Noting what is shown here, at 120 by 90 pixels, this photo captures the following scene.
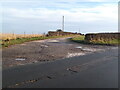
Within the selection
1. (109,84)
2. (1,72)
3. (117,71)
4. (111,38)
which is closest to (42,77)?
(1,72)

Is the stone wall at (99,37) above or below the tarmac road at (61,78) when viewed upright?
above

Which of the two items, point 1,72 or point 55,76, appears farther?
point 1,72

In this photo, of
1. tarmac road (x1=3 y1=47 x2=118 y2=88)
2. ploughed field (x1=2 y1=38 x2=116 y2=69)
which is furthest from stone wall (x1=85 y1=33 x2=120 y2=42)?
tarmac road (x1=3 y1=47 x2=118 y2=88)

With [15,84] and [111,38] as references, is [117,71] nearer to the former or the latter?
[15,84]

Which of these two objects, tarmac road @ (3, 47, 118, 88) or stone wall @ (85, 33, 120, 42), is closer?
tarmac road @ (3, 47, 118, 88)

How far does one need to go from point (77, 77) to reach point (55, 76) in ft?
3.10

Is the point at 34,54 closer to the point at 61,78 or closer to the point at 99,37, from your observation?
the point at 61,78

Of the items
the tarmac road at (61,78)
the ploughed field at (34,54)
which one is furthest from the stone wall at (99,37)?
the tarmac road at (61,78)

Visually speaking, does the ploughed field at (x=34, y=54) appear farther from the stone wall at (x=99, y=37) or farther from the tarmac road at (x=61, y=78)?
the stone wall at (x=99, y=37)

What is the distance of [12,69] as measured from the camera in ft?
36.7

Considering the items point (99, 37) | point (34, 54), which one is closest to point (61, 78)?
point (34, 54)

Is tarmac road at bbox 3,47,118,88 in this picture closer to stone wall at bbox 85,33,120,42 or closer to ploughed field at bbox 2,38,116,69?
ploughed field at bbox 2,38,116,69

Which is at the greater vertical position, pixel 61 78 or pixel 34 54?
pixel 34 54

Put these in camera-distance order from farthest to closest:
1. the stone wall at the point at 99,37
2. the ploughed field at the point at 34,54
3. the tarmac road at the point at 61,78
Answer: the stone wall at the point at 99,37
the ploughed field at the point at 34,54
the tarmac road at the point at 61,78
